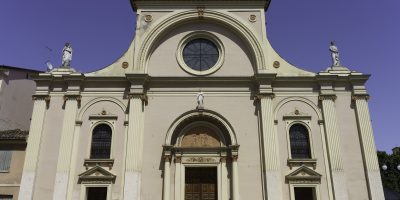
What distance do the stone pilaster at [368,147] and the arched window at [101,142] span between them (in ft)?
42.5

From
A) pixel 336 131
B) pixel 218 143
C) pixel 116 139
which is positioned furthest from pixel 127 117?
pixel 336 131

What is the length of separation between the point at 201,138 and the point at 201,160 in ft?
4.07

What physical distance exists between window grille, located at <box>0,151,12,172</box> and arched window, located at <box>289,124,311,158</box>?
15042 mm

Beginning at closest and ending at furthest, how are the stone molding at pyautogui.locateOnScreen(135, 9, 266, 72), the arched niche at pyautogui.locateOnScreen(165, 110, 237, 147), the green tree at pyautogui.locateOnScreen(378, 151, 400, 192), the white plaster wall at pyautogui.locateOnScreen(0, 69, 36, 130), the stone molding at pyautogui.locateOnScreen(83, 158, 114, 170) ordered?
the stone molding at pyautogui.locateOnScreen(83, 158, 114, 170)
the arched niche at pyautogui.locateOnScreen(165, 110, 237, 147)
the stone molding at pyautogui.locateOnScreen(135, 9, 266, 72)
the white plaster wall at pyautogui.locateOnScreen(0, 69, 36, 130)
the green tree at pyautogui.locateOnScreen(378, 151, 400, 192)

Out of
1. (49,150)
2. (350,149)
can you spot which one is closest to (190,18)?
(49,150)

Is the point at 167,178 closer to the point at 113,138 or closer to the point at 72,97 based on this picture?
the point at 113,138

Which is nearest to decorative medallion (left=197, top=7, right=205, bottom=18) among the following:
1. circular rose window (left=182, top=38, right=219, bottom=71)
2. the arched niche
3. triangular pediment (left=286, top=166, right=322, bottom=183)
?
circular rose window (left=182, top=38, right=219, bottom=71)

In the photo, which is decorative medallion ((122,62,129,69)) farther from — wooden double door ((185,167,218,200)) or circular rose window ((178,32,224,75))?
wooden double door ((185,167,218,200))

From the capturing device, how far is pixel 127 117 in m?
19.5

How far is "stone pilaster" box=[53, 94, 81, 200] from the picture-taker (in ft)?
59.2

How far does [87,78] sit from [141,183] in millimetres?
6477

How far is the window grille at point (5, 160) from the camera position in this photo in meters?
19.9

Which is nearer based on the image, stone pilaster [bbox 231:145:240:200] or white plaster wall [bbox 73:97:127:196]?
stone pilaster [bbox 231:145:240:200]

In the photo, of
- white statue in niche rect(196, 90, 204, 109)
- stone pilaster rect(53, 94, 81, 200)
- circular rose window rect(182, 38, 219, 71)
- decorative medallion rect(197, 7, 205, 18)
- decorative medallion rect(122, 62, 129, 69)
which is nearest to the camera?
stone pilaster rect(53, 94, 81, 200)
